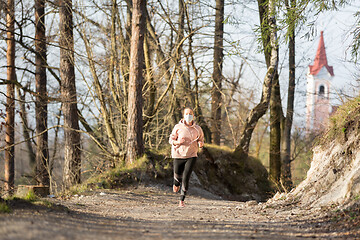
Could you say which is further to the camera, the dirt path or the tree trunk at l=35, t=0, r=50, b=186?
the tree trunk at l=35, t=0, r=50, b=186

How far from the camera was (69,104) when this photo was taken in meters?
15.9

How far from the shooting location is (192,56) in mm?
16844

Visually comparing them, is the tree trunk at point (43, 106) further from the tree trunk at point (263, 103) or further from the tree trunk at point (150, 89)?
the tree trunk at point (263, 103)

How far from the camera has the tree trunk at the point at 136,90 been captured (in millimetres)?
13492

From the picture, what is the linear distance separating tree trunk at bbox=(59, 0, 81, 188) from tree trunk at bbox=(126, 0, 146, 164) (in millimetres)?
2826

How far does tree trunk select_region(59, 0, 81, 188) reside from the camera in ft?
50.1

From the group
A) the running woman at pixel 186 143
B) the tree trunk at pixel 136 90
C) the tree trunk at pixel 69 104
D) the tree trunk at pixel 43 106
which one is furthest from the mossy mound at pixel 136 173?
the tree trunk at pixel 43 106

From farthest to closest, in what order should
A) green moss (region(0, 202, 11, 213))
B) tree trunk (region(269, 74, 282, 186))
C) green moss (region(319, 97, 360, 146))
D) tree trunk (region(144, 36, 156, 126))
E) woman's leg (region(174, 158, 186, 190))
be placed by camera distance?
tree trunk (region(269, 74, 282, 186)), tree trunk (region(144, 36, 156, 126)), woman's leg (region(174, 158, 186, 190)), green moss (region(319, 97, 360, 146)), green moss (region(0, 202, 11, 213))

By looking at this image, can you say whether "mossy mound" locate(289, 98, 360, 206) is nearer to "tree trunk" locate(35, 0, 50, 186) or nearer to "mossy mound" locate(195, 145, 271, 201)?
"mossy mound" locate(195, 145, 271, 201)

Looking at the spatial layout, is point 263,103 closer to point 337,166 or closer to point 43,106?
point 337,166

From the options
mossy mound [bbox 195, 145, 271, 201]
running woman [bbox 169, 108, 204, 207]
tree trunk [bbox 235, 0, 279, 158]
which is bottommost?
mossy mound [bbox 195, 145, 271, 201]

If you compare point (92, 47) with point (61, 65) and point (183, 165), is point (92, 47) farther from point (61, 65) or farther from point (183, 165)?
point (183, 165)

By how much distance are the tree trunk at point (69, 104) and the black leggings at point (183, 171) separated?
22.3ft

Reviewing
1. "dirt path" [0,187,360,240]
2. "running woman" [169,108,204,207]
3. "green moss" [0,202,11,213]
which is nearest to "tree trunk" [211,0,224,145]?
"running woman" [169,108,204,207]
